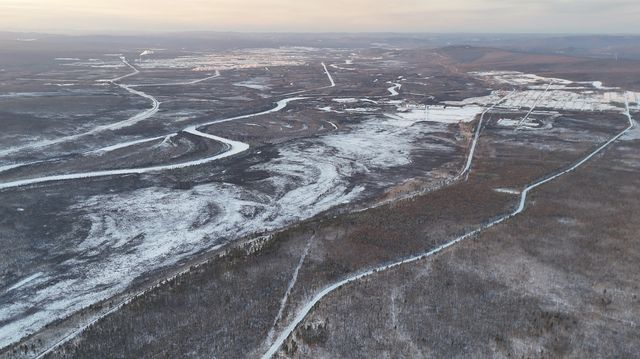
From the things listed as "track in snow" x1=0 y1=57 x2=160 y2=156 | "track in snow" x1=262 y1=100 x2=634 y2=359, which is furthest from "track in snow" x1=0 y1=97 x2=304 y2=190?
"track in snow" x1=262 y1=100 x2=634 y2=359

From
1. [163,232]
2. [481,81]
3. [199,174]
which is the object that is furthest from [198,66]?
[163,232]

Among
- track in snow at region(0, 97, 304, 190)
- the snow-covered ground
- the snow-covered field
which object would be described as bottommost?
the snow-covered field

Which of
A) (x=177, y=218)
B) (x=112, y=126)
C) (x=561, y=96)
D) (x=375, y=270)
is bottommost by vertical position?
(x=177, y=218)

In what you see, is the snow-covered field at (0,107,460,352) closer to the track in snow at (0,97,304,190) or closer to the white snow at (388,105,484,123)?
the track in snow at (0,97,304,190)

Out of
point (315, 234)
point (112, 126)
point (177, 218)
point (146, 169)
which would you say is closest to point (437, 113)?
point (112, 126)

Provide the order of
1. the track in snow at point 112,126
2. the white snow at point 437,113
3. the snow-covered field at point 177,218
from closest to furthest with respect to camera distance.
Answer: the snow-covered field at point 177,218, the track in snow at point 112,126, the white snow at point 437,113

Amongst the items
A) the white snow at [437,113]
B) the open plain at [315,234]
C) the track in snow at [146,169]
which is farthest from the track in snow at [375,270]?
the white snow at [437,113]

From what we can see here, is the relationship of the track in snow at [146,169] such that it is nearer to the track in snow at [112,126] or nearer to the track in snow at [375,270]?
the track in snow at [112,126]

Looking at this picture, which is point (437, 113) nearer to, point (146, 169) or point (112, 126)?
point (112, 126)

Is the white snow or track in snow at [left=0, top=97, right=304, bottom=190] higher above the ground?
the white snow

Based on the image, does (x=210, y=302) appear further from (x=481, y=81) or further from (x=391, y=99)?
(x=481, y=81)

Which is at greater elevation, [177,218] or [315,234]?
[315,234]
